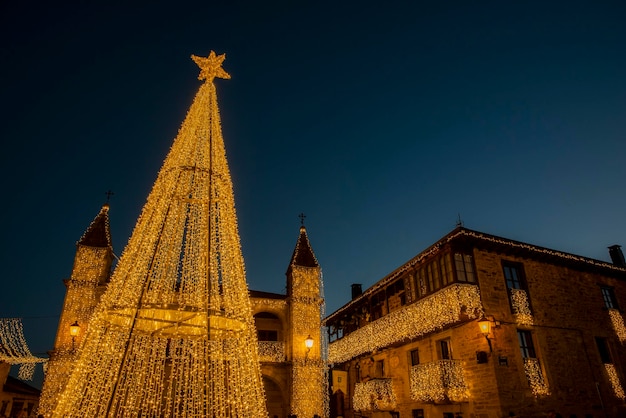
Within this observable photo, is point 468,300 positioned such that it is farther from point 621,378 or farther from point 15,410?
point 15,410

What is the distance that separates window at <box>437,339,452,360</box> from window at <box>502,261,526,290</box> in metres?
3.31

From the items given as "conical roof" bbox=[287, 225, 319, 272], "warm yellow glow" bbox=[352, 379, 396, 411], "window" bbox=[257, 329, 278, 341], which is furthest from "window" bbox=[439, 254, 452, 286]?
"window" bbox=[257, 329, 278, 341]

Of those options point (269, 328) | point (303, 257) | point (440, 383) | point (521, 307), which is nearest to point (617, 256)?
point (521, 307)

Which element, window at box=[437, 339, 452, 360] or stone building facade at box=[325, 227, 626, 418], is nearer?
stone building facade at box=[325, 227, 626, 418]

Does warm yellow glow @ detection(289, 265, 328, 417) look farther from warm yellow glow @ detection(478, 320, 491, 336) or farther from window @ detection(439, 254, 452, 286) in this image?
warm yellow glow @ detection(478, 320, 491, 336)

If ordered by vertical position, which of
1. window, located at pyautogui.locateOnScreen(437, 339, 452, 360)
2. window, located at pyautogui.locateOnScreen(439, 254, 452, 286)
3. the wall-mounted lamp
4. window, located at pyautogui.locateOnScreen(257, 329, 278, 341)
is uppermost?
window, located at pyautogui.locateOnScreen(439, 254, 452, 286)

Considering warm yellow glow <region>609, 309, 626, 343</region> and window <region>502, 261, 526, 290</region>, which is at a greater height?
window <region>502, 261, 526, 290</region>

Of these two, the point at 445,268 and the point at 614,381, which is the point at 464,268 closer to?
the point at 445,268

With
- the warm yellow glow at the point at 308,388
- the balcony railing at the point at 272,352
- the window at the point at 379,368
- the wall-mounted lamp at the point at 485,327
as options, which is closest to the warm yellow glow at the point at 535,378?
the wall-mounted lamp at the point at 485,327

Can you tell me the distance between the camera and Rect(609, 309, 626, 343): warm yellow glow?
16031 millimetres

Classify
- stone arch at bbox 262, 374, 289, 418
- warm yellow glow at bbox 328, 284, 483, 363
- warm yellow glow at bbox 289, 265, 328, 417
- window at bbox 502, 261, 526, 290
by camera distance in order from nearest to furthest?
warm yellow glow at bbox 328, 284, 483, 363 < window at bbox 502, 261, 526, 290 < warm yellow glow at bbox 289, 265, 328, 417 < stone arch at bbox 262, 374, 289, 418

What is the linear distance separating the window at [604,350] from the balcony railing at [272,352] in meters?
13.9

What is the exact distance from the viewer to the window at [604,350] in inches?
599

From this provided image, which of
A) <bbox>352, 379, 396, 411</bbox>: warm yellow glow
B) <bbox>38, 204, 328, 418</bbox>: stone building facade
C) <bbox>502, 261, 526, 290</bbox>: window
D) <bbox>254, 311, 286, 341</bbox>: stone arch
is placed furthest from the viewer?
<bbox>254, 311, 286, 341</bbox>: stone arch
